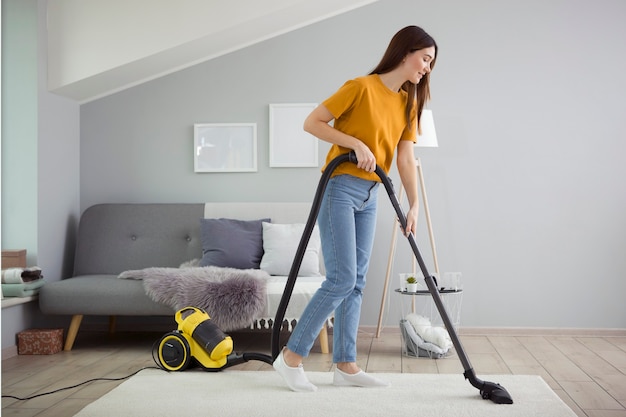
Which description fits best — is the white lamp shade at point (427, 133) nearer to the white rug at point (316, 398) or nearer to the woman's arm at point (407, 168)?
the woman's arm at point (407, 168)

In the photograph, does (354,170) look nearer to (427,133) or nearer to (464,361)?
(464,361)

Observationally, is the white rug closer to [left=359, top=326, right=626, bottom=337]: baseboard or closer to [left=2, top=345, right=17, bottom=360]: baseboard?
[left=2, top=345, right=17, bottom=360]: baseboard

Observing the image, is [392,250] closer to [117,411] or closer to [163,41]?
[163,41]

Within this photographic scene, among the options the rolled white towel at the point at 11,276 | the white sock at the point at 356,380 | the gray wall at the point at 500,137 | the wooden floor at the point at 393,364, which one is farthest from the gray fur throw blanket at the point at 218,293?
the gray wall at the point at 500,137

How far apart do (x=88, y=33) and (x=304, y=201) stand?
5.52ft

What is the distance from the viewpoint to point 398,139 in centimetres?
299

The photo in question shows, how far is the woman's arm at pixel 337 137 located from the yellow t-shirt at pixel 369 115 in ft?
0.14

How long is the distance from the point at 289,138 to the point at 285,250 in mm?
836

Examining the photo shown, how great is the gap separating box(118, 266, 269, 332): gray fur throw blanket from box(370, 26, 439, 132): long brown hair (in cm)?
135

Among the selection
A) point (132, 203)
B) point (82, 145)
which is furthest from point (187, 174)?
point (82, 145)

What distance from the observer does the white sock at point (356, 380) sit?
3.01 metres

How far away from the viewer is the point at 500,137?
473 centimetres

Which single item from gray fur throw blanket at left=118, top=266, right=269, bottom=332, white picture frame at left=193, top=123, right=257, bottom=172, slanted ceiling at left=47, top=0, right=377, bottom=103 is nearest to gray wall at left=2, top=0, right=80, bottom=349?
slanted ceiling at left=47, top=0, right=377, bottom=103

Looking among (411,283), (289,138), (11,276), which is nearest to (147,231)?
(11,276)
